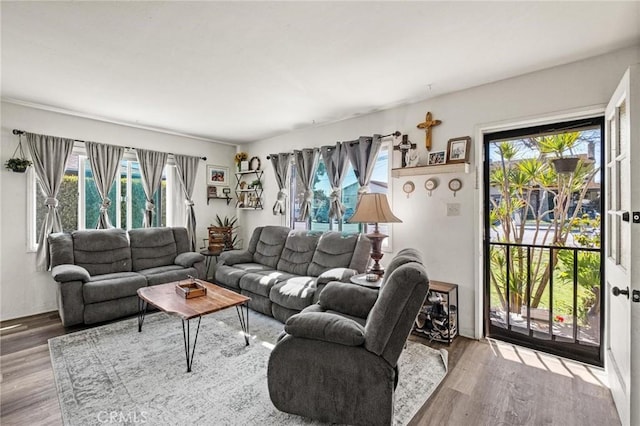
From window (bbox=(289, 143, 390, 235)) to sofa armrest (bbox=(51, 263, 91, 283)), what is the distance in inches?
109

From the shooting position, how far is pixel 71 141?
3.87m

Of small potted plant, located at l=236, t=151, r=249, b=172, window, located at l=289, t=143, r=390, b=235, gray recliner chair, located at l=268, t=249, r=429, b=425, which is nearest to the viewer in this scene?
gray recliner chair, located at l=268, t=249, r=429, b=425

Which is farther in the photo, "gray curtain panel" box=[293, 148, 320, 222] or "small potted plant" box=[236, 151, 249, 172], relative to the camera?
"small potted plant" box=[236, 151, 249, 172]

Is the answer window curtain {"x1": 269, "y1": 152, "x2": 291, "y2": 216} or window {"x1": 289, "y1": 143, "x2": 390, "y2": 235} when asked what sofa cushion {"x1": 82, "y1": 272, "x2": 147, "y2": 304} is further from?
window {"x1": 289, "y1": 143, "x2": 390, "y2": 235}

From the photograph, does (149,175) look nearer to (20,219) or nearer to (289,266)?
(20,219)

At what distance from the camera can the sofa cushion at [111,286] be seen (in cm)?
323

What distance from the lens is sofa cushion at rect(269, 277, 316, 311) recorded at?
3.07 metres

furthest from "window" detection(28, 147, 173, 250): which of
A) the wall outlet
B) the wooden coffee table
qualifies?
the wall outlet

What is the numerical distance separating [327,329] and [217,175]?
4485 mm

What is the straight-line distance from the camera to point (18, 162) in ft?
11.3

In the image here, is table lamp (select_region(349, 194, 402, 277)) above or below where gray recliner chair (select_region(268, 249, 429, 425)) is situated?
above

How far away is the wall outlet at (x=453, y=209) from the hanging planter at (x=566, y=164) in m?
0.91

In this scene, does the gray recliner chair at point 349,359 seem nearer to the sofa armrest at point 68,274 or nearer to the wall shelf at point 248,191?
the sofa armrest at point 68,274

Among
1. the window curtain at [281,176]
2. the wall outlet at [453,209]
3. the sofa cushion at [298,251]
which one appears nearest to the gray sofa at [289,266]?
the sofa cushion at [298,251]
